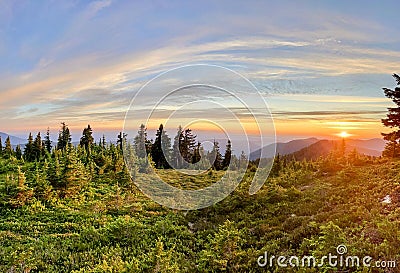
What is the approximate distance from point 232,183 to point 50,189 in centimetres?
1589

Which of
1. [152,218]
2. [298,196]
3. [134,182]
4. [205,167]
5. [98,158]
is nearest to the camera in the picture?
[152,218]

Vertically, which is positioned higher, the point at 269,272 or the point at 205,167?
the point at 205,167

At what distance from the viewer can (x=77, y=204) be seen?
23.7 metres

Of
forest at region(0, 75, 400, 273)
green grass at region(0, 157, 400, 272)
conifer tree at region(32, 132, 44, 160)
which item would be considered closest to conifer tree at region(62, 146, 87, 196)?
forest at region(0, 75, 400, 273)

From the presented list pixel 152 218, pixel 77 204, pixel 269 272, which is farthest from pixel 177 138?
pixel 269 272

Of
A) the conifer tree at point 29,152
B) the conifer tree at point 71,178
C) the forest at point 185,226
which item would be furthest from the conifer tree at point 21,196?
the conifer tree at point 29,152

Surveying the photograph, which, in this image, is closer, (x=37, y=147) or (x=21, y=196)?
(x=21, y=196)

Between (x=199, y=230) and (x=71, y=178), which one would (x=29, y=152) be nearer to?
(x=71, y=178)

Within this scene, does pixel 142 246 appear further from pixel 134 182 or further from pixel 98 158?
pixel 98 158
